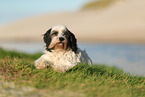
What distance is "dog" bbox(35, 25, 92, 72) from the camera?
5.43 metres

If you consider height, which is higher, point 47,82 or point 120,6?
point 120,6

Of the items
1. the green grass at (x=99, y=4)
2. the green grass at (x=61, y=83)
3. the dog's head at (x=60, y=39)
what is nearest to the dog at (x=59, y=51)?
the dog's head at (x=60, y=39)

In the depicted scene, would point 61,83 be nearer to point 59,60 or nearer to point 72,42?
point 59,60

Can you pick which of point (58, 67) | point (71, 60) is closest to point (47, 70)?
point (58, 67)

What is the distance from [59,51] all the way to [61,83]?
1.03m

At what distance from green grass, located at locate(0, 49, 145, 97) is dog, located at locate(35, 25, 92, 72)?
157mm

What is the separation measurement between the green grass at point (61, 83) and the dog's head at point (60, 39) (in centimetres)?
53

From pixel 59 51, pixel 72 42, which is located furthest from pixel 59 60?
pixel 72 42

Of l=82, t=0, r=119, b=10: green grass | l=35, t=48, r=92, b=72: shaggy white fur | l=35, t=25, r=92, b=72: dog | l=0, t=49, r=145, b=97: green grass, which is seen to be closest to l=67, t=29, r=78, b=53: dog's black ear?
l=35, t=25, r=92, b=72: dog

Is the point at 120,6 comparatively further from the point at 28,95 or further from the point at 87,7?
the point at 28,95

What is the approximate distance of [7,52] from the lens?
39.0 ft

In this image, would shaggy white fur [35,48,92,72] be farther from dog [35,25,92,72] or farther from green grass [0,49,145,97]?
green grass [0,49,145,97]

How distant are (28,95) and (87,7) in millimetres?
51236

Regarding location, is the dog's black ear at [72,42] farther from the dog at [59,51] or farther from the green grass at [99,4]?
the green grass at [99,4]
